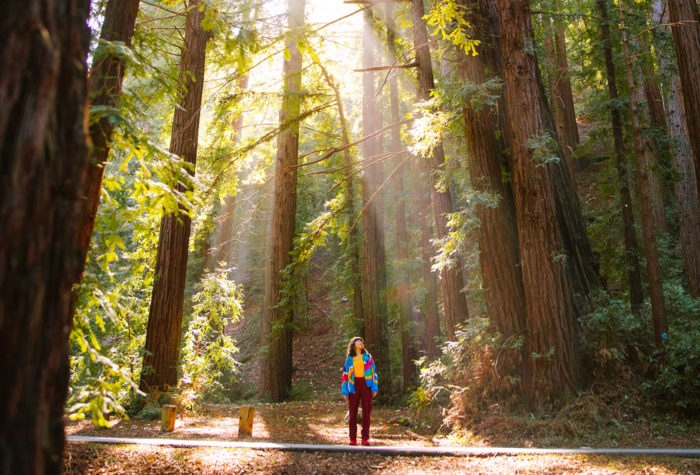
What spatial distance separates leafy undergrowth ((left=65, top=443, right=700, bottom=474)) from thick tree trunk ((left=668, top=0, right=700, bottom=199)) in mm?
5455

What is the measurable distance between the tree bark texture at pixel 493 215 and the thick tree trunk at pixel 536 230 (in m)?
0.49

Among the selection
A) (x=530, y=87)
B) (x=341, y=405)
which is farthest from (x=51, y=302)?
(x=341, y=405)

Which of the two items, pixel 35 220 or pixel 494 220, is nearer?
pixel 35 220

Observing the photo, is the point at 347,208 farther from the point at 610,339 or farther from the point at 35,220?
the point at 35,220

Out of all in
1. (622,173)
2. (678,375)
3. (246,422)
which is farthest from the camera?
(622,173)

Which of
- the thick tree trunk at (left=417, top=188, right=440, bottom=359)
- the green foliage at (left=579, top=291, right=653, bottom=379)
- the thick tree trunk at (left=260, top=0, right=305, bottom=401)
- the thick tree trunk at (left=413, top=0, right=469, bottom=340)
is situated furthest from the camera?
the thick tree trunk at (left=260, top=0, right=305, bottom=401)

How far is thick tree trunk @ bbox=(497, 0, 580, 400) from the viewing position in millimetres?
7887

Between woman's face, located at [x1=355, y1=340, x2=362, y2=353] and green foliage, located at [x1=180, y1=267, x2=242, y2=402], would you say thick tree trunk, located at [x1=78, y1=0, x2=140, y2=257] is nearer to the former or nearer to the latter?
woman's face, located at [x1=355, y1=340, x2=362, y2=353]

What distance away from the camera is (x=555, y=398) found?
7758 mm

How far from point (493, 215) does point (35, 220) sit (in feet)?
26.0

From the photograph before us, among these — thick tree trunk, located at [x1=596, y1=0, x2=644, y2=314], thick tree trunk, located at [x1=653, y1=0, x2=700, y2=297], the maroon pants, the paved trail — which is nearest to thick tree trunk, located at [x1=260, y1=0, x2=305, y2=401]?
the maroon pants

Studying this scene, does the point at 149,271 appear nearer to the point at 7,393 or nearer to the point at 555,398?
the point at 555,398

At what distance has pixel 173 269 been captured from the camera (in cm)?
1026

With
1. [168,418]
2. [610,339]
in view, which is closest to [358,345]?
[168,418]
